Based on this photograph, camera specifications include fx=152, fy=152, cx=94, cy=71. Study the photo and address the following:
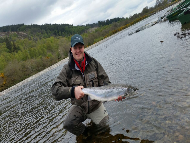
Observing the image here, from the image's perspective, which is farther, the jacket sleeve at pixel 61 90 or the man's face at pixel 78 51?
the man's face at pixel 78 51

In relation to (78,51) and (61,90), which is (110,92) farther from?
(78,51)

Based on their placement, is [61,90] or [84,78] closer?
[61,90]

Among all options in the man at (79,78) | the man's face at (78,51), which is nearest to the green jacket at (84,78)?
the man at (79,78)

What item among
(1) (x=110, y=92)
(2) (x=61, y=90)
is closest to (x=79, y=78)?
(2) (x=61, y=90)

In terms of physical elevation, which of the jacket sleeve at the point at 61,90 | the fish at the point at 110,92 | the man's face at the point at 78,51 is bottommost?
the fish at the point at 110,92

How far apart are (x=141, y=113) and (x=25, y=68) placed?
5806 centimetres

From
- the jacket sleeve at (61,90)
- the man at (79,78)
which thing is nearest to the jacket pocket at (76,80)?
the man at (79,78)

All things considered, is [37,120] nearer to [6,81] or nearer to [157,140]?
[157,140]

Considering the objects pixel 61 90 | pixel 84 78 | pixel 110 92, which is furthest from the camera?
pixel 84 78

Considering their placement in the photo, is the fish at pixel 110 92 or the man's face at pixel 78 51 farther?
the man's face at pixel 78 51

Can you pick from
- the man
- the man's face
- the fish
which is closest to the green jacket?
the man

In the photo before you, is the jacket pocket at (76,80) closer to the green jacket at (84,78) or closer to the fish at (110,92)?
the green jacket at (84,78)

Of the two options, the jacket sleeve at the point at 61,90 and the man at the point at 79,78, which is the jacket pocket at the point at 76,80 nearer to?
the man at the point at 79,78

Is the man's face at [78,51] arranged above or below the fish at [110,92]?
above
